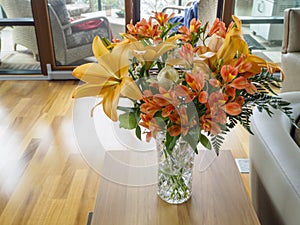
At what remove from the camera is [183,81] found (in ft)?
2.54

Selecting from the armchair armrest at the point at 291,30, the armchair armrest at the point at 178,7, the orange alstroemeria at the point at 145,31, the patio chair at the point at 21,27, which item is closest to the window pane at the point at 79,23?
the patio chair at the point at 21,27

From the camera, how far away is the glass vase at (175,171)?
934 mm

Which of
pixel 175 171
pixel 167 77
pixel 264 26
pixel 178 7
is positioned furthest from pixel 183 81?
pixel 264 26

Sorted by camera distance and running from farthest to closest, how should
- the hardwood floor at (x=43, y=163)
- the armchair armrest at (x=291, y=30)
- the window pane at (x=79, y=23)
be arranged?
1. the window pane at (x=79, y=23)
2. the armchair armrest at (x=291, y=30)
3. the hardwood floor at (x=43, y=163)

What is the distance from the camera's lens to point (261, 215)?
1235 millimetres

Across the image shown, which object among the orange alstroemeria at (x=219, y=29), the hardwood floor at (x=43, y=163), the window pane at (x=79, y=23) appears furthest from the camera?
the window pane at (x=79, y=23)

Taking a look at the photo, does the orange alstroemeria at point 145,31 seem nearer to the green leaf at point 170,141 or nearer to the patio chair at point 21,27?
the green leaf at point 170,141

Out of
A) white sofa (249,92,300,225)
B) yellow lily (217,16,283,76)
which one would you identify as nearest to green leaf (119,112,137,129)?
yellow lily (217,16,283,76)

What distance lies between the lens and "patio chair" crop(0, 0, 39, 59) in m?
3.13

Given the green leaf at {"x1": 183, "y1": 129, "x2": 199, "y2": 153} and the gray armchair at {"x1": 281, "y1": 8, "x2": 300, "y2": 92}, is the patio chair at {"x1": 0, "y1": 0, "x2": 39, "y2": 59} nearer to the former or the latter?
the gray armchair at {"x1": 281, "y1": 8, "x2": 300, "y2": 92}

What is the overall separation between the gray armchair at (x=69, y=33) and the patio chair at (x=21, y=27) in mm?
223

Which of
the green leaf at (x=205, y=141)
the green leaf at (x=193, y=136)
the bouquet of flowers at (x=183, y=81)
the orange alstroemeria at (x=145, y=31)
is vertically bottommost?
the green leaf at (x=205, y=141)

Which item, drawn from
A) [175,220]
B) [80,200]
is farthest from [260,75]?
[80,200]

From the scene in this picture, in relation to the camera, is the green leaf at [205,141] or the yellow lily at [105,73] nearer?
the yellow lily at [105,73]
